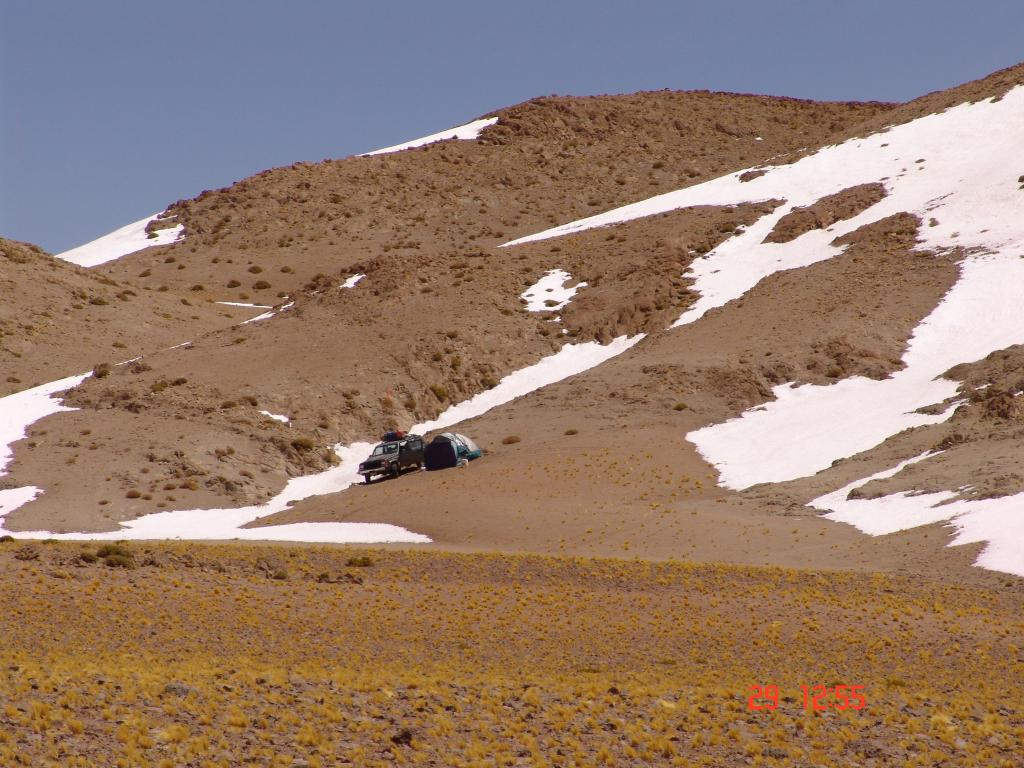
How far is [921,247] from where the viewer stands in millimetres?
59531

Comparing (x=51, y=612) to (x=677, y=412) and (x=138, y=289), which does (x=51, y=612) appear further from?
(x=138, y=289)

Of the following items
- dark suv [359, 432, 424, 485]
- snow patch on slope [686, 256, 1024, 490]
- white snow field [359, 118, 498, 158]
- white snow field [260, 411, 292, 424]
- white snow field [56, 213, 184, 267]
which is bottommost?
snow patch on slope [686, 256, 1024, 490]

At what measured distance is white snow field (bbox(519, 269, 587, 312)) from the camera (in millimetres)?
62125

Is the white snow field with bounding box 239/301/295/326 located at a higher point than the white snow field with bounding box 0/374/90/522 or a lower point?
higher

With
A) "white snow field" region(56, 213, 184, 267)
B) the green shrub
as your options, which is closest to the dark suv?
the green shrub

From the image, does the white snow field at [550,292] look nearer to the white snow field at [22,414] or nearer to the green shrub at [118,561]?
the white snow field at [22,414]

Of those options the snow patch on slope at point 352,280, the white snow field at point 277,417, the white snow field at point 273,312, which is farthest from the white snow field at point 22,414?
the snow patch on slope at point 352,280

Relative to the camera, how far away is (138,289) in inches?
2975

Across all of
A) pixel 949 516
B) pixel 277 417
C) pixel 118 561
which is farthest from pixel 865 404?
pixel 118 561
